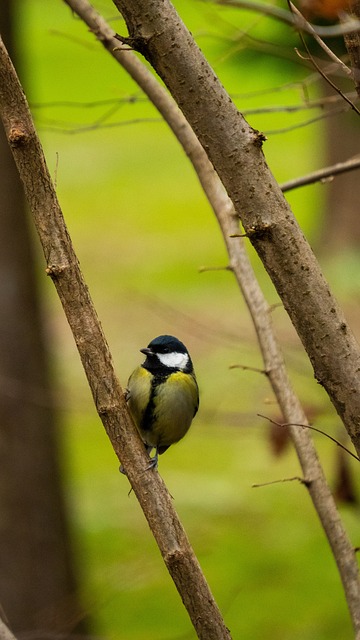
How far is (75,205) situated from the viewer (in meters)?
19.4

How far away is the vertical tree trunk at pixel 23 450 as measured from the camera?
653cm

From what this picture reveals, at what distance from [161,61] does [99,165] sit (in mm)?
19524

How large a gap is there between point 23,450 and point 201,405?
194 inches

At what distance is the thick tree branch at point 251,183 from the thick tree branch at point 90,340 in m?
0.34

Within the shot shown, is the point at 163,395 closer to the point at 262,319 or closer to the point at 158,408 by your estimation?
the point at 158,408

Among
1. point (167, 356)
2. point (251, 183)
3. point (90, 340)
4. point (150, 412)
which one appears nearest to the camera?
point (251, 183)

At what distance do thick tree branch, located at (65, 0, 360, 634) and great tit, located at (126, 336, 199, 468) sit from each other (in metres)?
0.45

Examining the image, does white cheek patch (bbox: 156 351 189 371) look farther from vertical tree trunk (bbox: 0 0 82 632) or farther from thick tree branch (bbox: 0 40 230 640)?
vertical tree trunk (bbox: 0 0 82 632)

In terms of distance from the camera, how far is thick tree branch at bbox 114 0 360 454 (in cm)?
227

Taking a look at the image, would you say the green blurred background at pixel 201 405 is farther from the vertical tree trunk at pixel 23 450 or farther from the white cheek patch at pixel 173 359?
the white cheek patch at pixel 173 359

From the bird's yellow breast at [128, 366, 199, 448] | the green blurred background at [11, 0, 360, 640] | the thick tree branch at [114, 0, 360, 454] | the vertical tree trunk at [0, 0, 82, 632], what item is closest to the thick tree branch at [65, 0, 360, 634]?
the green blurred background at [11, 0, 360, 640]

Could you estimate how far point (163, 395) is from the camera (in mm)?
3654

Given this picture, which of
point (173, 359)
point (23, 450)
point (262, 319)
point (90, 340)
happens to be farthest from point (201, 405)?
point (90, 340)

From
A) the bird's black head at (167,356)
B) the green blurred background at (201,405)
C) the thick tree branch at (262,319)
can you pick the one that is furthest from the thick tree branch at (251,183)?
the bird's black head at (167,356)
